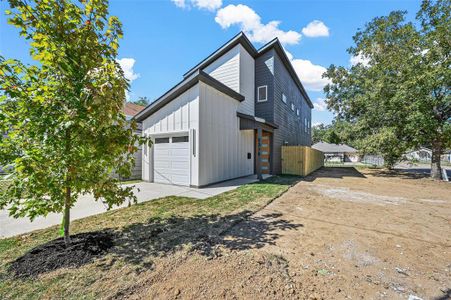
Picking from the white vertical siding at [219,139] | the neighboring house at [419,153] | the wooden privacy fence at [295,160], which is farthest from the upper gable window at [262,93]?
the neighboring house at [419,153]

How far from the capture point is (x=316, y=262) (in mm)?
2625

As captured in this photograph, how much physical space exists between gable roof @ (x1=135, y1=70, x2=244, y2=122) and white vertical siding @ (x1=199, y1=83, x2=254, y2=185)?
228mm

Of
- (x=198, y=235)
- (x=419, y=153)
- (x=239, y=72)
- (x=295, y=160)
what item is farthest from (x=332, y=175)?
(x=419, y=153)

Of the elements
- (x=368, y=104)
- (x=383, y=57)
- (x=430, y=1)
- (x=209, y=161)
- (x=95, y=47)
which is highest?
(x=430, y=1)

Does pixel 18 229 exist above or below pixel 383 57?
below

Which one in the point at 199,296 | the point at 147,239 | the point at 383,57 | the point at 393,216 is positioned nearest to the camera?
the point at 199,296

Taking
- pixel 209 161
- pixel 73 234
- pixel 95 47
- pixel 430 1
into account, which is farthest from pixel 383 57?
pixel 73 234

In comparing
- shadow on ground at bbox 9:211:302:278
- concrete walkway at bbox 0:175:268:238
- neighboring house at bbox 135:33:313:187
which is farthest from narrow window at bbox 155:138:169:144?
shadow on ground at bbox 9:211:302:278

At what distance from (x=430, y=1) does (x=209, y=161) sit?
692 inches

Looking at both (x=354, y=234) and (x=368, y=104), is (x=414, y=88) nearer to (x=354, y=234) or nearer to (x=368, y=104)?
(x=368, y=104)

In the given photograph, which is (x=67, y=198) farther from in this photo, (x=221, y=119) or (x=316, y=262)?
(x=221, y=119)

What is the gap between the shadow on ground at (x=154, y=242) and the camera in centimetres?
252

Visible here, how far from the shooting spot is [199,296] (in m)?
1.96

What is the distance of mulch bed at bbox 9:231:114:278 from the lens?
2.37 m
